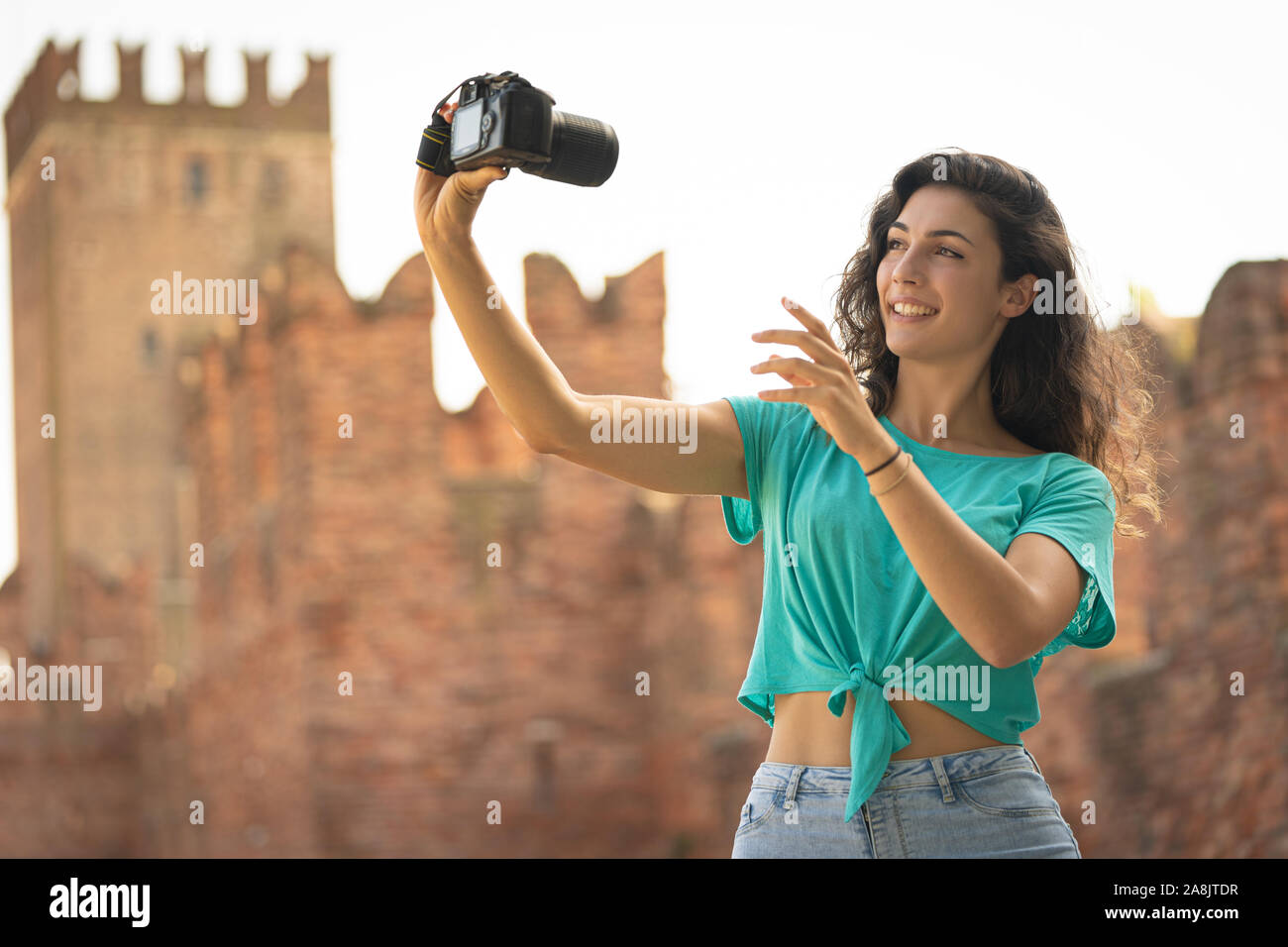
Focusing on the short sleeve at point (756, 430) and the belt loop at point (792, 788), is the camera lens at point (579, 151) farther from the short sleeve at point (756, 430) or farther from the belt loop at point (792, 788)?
the belt loop at point (792, 788)

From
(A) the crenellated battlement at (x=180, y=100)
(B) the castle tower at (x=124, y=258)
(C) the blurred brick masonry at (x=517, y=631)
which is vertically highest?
(A) the crenellated battlement at (x=180, y=100)

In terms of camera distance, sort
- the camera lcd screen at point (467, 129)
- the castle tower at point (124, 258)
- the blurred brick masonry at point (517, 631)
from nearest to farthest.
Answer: the camera lcd screen at point (467, 129) < the blurred brick masonry at point (517, 631) < the castle tower at point (124, 258)

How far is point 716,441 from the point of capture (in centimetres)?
255

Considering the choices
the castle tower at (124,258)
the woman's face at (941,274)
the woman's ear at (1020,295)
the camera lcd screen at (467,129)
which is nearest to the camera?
the camera lcd screen at (467,129)

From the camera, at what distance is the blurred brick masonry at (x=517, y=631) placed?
943 cm

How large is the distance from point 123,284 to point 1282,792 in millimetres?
36413

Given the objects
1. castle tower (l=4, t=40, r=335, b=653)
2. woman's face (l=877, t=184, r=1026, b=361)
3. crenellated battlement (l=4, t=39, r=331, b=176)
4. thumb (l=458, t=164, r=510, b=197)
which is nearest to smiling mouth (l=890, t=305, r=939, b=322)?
woman's face (l=877, t=184, r=1026, b=361)

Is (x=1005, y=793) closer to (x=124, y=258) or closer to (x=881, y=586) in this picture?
(x=881, y=586)

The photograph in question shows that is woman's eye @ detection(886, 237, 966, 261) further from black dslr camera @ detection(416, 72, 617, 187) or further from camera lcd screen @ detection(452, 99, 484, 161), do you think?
camera lcd screen @ detection(452, 99, 484, 161)

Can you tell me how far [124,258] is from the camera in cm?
4144

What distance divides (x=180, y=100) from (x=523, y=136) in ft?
139

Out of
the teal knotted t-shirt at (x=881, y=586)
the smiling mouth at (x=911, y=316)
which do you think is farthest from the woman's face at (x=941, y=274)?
the teal knotted t-shirt at (x=881, y=586)

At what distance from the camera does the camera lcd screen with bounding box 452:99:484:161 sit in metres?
2.28

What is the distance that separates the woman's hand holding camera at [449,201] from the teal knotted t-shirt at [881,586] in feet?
1.75
